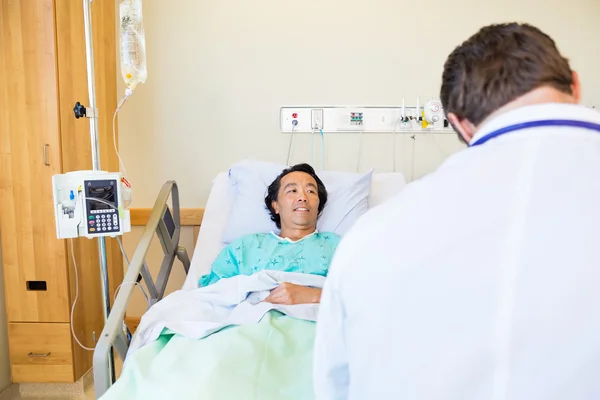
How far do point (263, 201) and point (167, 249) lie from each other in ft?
1.55

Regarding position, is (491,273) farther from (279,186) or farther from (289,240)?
(279,186)

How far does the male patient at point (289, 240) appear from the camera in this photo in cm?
184

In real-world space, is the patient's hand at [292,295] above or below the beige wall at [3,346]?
above

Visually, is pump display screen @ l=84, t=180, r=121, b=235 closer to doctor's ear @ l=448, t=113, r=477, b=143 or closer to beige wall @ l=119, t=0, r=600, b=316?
beige wall @ l=119, t=0, r=600, b=316

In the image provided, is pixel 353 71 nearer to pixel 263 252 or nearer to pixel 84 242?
pixel 263 252

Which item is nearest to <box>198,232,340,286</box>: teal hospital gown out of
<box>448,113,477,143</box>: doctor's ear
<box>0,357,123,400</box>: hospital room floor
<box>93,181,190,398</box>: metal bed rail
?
<box>93,181,190,398</box>: metal bed rail

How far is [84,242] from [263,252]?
92 cm

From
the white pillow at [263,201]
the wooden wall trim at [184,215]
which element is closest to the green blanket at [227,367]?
the white pillow at [263,201]

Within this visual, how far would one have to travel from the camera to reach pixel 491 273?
0.61 metres

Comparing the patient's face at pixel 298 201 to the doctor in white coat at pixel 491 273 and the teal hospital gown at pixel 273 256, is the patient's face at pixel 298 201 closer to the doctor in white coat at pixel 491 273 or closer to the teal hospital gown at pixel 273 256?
the teal hospital gown at pixel 273 256

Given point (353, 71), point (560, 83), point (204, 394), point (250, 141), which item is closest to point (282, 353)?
point (204, 394)

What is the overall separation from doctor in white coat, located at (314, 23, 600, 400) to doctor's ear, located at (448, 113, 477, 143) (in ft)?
0.31

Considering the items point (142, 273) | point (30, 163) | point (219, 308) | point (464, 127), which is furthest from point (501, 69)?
point (30, 163)

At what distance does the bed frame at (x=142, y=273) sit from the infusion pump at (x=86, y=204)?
0.14 metres
